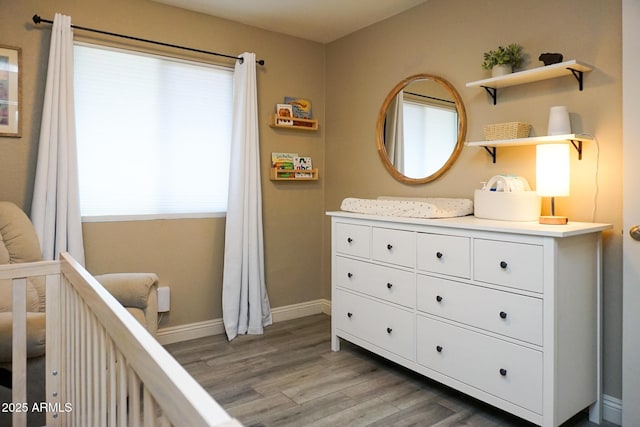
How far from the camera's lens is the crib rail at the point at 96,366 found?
0.70m

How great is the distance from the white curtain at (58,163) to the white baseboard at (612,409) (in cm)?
301

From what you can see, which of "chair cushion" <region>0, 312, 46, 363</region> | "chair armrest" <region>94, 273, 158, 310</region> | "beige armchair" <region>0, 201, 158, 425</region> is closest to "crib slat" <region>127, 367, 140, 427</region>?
"chair cushion" <region>0, 312, 46, 363</region>

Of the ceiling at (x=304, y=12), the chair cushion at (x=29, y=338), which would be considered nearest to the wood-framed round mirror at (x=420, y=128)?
the ceiling at (x=304, y=12)

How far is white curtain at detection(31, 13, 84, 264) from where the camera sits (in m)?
2.67

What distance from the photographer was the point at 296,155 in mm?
3844

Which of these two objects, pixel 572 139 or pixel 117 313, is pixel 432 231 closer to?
pixel 572 139

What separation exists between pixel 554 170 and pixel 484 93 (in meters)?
0.80

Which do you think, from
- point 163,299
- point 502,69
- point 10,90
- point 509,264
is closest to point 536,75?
point 502,69

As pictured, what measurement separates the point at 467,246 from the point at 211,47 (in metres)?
2.42

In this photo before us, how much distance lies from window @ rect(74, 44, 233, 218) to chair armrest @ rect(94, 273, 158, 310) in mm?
759

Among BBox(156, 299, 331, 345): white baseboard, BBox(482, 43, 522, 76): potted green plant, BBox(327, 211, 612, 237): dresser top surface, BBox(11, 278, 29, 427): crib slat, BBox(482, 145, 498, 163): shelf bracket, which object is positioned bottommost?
BBox(156, 299, 331, 345): white baseboard

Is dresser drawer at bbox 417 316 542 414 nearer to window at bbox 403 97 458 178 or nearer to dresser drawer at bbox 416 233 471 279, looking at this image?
dresser drawer at bbox 416 233 471 279

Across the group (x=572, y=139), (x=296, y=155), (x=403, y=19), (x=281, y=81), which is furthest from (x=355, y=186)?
(x=572, y=139)

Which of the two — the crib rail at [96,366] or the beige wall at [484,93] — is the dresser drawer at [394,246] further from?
the crib rail at [96,366]
